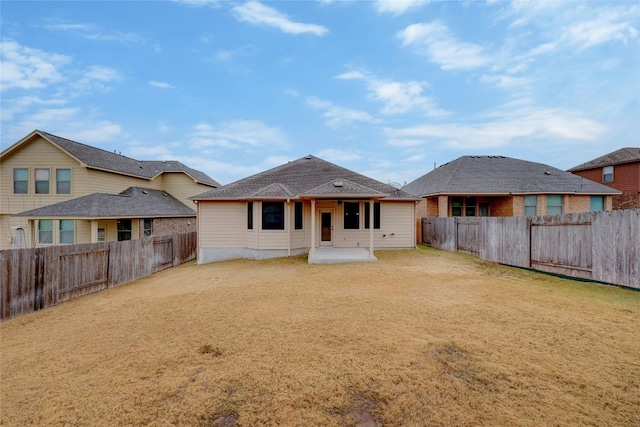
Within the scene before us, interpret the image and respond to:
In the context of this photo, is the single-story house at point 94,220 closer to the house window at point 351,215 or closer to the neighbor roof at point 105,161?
the neighbor roof at point 105,161

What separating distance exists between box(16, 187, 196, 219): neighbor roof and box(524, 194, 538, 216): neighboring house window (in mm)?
24225

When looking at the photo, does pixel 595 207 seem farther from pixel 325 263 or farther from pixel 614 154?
pixel 325 263

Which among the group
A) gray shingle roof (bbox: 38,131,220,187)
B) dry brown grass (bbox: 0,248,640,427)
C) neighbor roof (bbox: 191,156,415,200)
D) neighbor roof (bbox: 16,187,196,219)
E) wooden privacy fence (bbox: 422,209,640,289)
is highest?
gray shingle roof (bbox: 38,131,220,187)

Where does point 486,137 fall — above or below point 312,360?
above

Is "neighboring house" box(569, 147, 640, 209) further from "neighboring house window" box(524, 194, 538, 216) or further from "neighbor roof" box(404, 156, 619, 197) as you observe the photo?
"neighboring house window" box(524, 194, 538, 216)

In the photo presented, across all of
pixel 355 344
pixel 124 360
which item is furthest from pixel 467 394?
pixel 124 360

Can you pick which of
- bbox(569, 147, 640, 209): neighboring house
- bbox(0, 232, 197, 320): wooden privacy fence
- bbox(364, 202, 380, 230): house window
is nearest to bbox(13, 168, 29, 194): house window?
bbox(0, 232, 197, 320): wooden privacy fence

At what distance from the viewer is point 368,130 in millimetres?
26766

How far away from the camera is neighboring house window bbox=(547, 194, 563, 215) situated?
1878 cm

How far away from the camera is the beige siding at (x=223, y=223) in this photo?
1468 centimetres

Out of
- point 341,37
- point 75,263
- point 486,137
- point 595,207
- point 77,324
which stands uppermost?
point 341,37

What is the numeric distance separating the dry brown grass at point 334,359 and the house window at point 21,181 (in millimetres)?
15636

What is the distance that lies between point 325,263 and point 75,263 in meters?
8.57

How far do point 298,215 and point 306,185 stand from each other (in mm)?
2278
